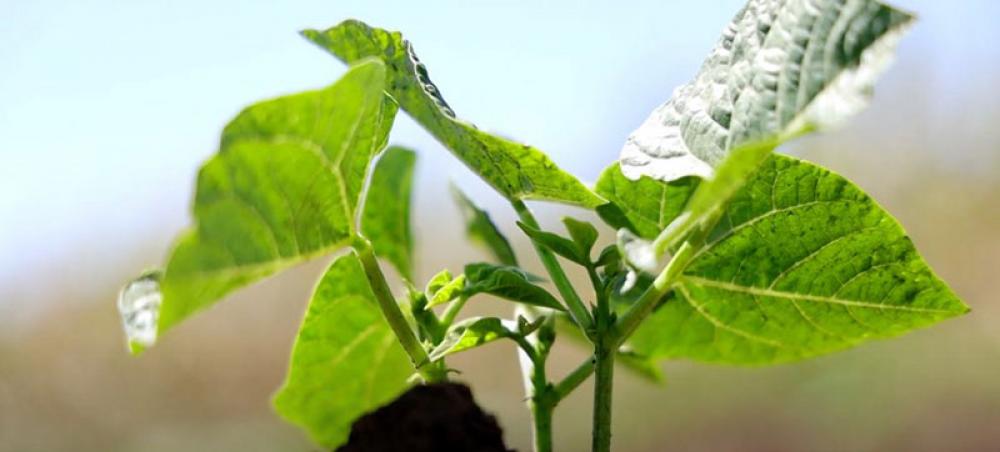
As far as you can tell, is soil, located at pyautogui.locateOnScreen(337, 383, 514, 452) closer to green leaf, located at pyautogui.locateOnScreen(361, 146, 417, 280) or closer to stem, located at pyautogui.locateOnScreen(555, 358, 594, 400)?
stem, located at pyautogui.locateOnScreen(555, 358, 594, 400)

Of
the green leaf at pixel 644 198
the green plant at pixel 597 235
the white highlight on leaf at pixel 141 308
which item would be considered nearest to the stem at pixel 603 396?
the green plant at pixel 597 235

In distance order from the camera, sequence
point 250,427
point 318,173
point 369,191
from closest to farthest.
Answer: point 318,173 < point 369,191 < point 250,427

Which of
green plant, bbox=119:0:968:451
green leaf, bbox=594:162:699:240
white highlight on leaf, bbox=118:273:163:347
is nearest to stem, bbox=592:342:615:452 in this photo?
green plant, bbox=119:0:968:451

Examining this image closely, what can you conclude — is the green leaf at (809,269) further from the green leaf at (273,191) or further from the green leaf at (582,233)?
the green leaf at (273,191)

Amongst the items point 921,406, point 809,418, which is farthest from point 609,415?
point 921,406

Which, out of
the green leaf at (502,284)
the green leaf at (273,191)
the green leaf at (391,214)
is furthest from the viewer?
the green leaf at (391,214)

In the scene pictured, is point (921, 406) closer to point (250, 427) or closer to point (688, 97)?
point (250, 427)
